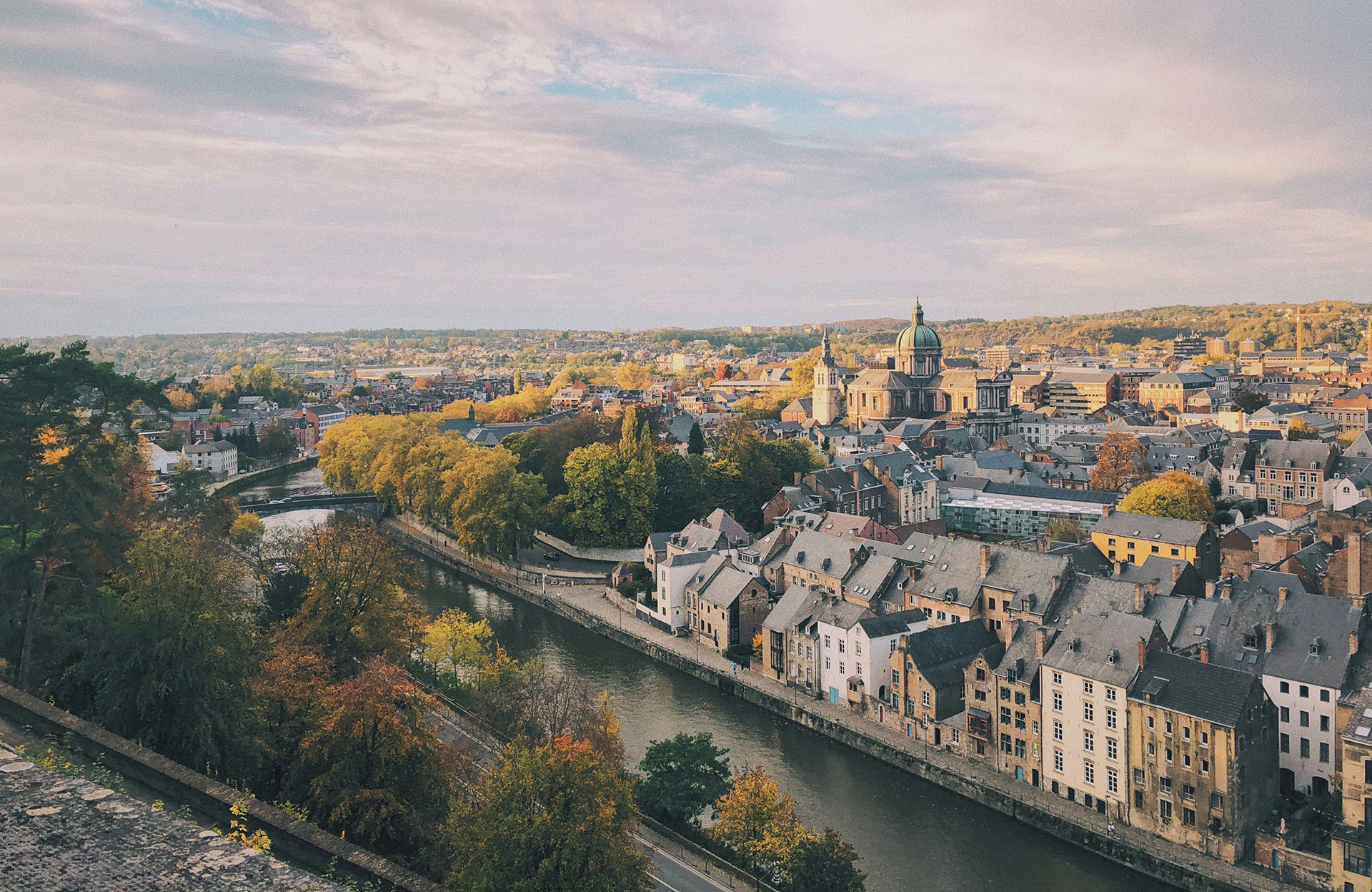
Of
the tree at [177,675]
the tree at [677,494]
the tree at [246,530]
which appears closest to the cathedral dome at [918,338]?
the tree at [677,494]

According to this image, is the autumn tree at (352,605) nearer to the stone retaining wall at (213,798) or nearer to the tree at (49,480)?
the tree at (49,480)

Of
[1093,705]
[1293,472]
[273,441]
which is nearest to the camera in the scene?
[1093,705]

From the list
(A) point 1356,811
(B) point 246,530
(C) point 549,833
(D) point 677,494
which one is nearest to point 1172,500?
(D) point 677,494

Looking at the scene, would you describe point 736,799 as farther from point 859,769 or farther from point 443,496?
point 443,496

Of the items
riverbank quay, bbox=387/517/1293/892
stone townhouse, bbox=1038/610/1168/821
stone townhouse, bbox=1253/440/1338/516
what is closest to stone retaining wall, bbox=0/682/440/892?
riverbank quay, bbox=387/517/1293/892

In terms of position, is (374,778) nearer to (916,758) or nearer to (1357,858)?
(916,758)

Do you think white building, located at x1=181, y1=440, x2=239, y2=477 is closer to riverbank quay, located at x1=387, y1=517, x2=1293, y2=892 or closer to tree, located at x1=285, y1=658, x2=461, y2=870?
riverbank quay, located at x1=387, y1=517, x2=1293, y2=892

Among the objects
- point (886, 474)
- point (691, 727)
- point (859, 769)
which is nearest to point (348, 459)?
point (886, 474)
